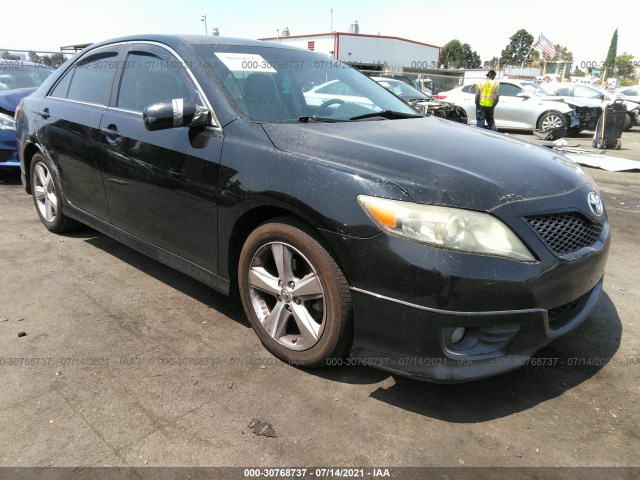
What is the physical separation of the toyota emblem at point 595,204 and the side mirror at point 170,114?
6.99 ft

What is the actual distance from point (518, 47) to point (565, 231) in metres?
114

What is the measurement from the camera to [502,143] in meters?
2.88

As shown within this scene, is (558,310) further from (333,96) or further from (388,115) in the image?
(333,96)

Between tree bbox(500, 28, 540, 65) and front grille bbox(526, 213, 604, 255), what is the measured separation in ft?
356

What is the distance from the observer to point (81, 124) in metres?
3.75

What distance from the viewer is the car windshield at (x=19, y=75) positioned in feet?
26.4

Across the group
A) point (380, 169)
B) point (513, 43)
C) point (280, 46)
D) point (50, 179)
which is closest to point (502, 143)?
point (380, 169)

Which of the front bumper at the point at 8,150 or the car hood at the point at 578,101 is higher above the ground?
the car hood at the point at 578,101

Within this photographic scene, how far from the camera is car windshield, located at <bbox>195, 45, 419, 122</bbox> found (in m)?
2.91

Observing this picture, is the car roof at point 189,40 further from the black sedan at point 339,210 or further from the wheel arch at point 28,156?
the wheel arch at point 28,156

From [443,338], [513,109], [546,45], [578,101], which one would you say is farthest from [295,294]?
[546,45]

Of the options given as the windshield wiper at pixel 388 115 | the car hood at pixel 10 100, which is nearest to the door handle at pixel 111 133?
the windshield wiper at pixel 388 115

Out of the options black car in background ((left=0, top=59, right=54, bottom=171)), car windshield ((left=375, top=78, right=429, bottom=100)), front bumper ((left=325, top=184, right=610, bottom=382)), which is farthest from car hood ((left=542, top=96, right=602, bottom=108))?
front bumper ((left=325, top=184, right=610, bottom=382))

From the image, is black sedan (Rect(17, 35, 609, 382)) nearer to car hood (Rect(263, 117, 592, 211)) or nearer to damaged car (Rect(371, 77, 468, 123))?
car hood (Rect(263, 117, 592, 211))
